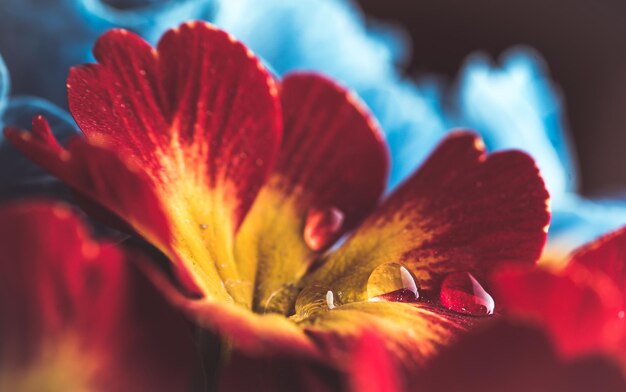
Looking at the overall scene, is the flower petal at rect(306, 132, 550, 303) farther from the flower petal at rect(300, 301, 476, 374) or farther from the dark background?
the dark background

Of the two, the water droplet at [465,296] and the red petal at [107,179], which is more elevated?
the water droplet at [465,296]

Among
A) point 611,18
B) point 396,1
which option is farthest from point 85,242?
point 611,18

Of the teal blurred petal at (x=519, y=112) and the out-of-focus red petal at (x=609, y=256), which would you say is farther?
the teal blurred petal at (x=519, y=112)

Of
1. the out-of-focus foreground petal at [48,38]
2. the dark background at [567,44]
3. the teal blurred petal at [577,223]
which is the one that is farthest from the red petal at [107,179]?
the dark background at [567,44]

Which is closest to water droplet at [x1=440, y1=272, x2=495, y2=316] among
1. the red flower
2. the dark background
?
the red flower

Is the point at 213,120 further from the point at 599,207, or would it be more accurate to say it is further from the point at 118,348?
the point at 599,207

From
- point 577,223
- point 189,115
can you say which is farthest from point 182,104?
point 577,223

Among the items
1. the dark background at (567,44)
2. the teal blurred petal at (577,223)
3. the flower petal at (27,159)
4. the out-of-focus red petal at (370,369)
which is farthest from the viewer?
the dark background at (567,44)

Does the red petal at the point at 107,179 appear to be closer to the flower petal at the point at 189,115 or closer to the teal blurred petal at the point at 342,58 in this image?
the flower petal at the point at 189,115
